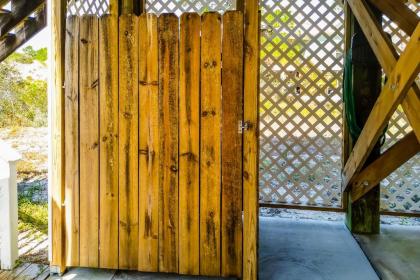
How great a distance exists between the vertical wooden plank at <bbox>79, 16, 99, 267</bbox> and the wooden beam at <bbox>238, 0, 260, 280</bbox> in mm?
972

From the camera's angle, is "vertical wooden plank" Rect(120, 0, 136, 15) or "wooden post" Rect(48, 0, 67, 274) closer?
"wooden post" Rect(48, 0, 67, 274)

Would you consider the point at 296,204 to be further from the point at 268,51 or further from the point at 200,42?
the point at 200,42

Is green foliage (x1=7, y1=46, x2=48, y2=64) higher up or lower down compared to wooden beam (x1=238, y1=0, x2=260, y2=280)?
higher up

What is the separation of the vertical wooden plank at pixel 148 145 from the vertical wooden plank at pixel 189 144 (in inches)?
6.5

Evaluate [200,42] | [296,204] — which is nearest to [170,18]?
[200,42]

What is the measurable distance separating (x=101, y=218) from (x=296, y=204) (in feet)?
7.08

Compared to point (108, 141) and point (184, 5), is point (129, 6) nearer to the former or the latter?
point (184, 5)

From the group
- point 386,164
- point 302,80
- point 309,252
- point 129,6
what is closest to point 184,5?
point 129,6

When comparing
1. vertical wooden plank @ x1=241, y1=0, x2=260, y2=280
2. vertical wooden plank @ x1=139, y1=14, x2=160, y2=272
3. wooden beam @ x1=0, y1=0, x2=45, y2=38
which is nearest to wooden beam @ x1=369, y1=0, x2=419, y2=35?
vertical wooden plank @ x1=241, y1=0, x2=260, y2=280

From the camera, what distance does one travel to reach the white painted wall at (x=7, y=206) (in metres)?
2.50

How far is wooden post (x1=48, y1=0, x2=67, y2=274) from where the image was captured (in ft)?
7.86

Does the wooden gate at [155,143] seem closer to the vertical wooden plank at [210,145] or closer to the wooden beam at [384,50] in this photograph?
the vertical wooden plank at [210,145]

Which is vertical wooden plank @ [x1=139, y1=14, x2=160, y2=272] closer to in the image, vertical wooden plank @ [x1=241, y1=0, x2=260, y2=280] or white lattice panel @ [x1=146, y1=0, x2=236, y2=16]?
vertical wooden plank @ [x1=241, y1=0, x2=260, y2=280]

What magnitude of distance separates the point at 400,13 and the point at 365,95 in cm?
73
